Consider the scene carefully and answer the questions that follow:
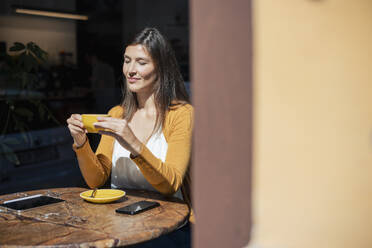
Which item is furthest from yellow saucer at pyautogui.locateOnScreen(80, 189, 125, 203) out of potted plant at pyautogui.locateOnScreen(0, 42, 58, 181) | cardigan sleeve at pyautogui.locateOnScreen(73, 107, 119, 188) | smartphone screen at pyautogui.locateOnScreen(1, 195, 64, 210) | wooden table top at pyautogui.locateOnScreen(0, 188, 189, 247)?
potted plant at pyautogui.locateOnScreen(0, 42, 58, 181)

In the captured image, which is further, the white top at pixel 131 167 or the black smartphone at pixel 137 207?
the white top at pixel 131 167

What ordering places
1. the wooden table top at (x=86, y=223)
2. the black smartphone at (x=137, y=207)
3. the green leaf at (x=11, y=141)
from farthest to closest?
the green leaf at (x=11, y=141) → the black smartphone at (x=137, y=207) → the wooden table top at (x=86, y=223)

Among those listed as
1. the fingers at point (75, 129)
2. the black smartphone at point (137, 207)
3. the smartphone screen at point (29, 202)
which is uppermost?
the fingers at point (75, 129)

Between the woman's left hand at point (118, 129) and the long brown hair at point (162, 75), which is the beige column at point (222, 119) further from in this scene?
the long brown hair at point (162, 75)

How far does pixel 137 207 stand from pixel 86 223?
245 mm

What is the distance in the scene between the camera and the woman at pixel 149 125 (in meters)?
2.19

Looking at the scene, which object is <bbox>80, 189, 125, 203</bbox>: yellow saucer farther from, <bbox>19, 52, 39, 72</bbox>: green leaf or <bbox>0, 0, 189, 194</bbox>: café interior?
<bbox>0, 0, 189, 194</bbox>: café interior

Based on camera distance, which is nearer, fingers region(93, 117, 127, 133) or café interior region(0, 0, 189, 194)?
fingers region(93, 117, 127, 133)

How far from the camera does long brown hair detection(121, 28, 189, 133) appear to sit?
2.41 m

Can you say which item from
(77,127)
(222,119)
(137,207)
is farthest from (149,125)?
(222,119)

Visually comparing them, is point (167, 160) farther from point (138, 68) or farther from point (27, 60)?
point (27, 60)

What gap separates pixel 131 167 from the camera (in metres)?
2.30

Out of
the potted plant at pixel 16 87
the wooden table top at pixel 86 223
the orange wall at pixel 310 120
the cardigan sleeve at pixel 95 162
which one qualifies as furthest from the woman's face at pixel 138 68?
the potted plant at pixel 16 87

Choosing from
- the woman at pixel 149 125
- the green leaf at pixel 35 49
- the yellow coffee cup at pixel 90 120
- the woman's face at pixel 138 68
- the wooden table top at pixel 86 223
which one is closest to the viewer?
the wooden table top at pixel 86 223
